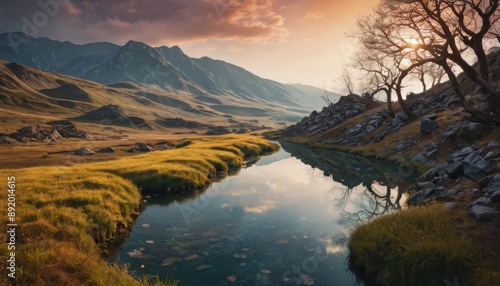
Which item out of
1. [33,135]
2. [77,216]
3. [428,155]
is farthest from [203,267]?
[33,135]

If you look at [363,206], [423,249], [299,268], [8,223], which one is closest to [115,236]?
[8,223]

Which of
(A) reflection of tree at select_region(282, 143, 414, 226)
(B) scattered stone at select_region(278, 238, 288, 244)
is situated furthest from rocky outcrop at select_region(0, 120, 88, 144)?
(B) scattered stone at select_region(278, 238, 288, 244)

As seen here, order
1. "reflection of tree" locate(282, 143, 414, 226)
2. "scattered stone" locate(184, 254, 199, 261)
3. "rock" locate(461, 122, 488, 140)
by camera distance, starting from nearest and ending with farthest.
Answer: "scattered stone" locate(184, 254, 199, 261) < "reflection of tree" locate(282, 143, 414, 226) < "rock" locate(461, 122, 488, 140)

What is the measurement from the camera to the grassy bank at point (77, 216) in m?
10.5

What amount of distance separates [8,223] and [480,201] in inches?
868

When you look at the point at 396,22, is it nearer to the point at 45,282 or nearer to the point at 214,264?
the point at 214,264

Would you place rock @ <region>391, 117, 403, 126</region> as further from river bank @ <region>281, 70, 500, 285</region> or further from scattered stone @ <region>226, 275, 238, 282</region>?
scattered stone @ <region>226, 275, 238, 282</region>

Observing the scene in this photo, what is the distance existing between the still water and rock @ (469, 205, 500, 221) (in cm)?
603

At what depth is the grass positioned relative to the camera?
10539mm

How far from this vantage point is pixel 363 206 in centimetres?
2562

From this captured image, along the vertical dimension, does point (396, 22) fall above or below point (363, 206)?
above

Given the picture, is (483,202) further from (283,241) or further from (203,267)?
(203,267)

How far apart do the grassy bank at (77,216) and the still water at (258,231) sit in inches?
73.1

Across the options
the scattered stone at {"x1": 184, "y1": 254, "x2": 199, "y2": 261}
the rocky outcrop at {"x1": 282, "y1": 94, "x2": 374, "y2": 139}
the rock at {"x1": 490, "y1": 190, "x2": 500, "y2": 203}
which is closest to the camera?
the rock at {"x1": 490, "y1": 190, "x2": 500, "y2": 203}
